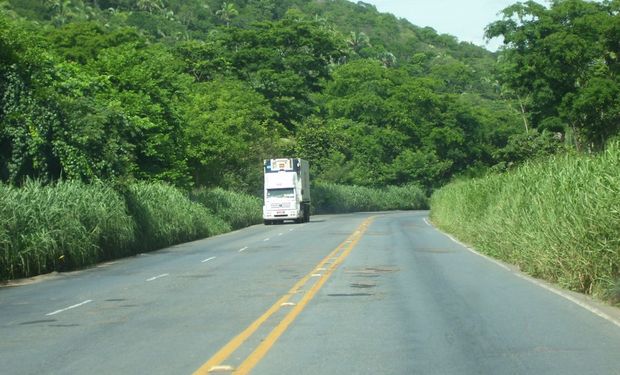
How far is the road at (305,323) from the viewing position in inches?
363

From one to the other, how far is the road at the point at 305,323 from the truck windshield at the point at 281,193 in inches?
1276

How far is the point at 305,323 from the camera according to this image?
1204 cm

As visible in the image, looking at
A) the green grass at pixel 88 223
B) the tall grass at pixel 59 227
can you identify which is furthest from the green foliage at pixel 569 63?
the tall grass at pixel 59 227

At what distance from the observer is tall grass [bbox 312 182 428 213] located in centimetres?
8206

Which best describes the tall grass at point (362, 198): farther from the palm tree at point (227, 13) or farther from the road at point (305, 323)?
the palm tree at point (227, 13)

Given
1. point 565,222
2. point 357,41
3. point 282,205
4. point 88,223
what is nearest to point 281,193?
point 282,205

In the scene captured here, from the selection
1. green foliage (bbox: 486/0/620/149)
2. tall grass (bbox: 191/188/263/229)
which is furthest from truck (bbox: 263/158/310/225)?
green foliage (bbox: 486/0/620/149)

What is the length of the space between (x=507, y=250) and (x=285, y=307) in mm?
10903

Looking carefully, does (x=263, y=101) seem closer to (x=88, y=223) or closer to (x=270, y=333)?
(x=88, y=223)

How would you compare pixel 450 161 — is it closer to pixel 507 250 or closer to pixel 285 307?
pixel 507 250

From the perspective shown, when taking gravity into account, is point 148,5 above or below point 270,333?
above

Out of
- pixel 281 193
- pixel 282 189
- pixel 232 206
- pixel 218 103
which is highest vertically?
pixel 218 103

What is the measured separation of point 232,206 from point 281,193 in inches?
164

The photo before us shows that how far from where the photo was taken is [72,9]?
407 ft
